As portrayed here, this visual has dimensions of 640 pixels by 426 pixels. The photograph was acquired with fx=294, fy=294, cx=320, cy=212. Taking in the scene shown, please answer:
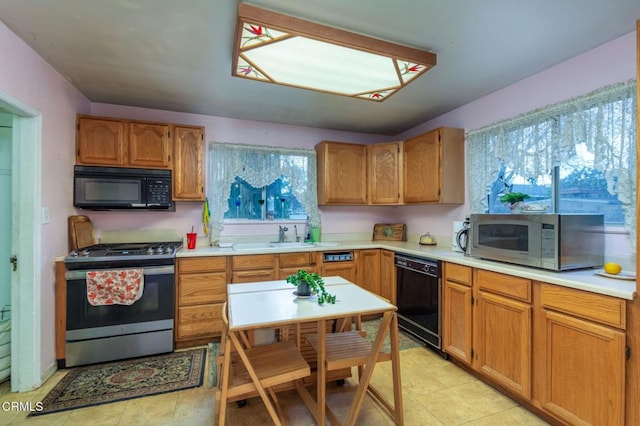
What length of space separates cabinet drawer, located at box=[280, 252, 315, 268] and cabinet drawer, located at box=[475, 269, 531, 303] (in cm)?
166

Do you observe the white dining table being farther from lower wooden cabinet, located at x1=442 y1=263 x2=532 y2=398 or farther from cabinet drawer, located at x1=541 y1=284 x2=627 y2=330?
cabinet drawer, located at x1=541 y1=284 x2=627 y2=330

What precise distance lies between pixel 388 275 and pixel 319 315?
2.07 m

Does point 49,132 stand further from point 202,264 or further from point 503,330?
point 503,330

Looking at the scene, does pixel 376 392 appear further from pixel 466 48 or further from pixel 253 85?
pixel 253 85

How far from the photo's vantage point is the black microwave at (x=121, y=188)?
8.96ft

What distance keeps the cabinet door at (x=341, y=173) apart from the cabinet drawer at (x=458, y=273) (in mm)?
1545

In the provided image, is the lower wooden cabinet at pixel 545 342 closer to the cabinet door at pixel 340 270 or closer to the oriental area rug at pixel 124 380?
the cabinet door at pixel 340 270

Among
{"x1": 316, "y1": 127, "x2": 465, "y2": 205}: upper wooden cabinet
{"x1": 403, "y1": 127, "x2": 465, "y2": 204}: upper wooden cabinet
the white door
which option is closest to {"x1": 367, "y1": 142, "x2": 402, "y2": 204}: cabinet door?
{"x1": 316, "y1": 127, "x2": 465, "y2": 205}: upper wooden cabinet

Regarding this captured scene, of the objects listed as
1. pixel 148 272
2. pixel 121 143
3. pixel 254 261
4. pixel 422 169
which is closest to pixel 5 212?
pixel 121 143

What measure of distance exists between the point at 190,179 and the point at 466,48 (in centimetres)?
275

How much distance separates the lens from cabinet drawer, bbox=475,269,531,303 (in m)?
1.91

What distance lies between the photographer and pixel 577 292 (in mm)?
1631

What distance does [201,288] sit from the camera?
2842 millimetres

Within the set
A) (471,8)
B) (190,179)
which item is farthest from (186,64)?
(471,8)
